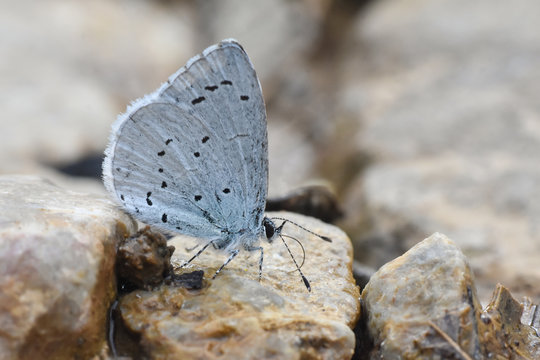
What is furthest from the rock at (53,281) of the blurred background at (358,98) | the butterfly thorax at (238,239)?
the blurred background at (358,98)

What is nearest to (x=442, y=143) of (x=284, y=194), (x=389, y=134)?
(x=389, y=134)

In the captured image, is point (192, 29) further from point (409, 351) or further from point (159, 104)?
point (409, 351)

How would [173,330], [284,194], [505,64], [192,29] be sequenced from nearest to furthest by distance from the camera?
1. [173,330]
2. [284,194]
3. [505,64]
4. [192,29]

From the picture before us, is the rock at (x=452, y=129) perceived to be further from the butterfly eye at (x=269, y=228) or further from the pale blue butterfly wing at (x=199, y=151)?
the pale blue butterfly wing at (x=199, y=151)

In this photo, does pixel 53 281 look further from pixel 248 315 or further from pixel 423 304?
pixel 423 304

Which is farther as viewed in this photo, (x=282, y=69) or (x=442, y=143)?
(x=282, y=69)

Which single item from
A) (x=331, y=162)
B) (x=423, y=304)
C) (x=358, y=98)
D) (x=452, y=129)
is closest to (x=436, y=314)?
(x=423, y=304)

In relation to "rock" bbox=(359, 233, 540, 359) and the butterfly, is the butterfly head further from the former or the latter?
"rock" bbox=(359, 233, 540, 359)
